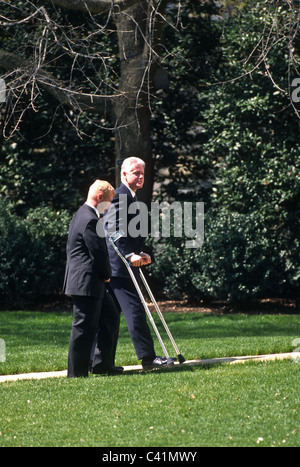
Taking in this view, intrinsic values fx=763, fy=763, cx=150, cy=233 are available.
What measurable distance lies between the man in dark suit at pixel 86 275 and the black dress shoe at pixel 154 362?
0.64 metres

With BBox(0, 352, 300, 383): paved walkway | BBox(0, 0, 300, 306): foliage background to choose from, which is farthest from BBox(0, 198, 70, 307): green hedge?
BBox(0, 352, 300, 383): paved walkway

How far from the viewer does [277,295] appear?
14320mm

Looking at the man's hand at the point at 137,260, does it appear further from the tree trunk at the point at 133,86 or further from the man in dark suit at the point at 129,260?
the tree trunk at the point at 133,86

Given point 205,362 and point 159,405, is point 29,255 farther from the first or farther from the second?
point 159,405

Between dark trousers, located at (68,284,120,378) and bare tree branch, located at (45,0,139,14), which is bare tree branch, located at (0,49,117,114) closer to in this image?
bare tree branch, located at (45,0,139,14)

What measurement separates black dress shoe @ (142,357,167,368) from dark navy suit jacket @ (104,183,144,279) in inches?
34.9

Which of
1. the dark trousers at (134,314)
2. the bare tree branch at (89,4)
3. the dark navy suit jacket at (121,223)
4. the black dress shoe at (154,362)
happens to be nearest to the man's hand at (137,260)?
the dark navy suit jacket at (121,223)

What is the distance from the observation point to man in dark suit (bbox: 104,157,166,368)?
7.76m

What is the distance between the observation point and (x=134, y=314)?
7766 mm

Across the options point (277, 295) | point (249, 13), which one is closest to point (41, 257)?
point (277, 295)

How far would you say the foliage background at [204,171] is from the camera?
13320 mm

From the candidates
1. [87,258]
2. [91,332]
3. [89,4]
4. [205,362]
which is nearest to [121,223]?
[87,258]

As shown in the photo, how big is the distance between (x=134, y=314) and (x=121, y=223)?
0.94 metres
